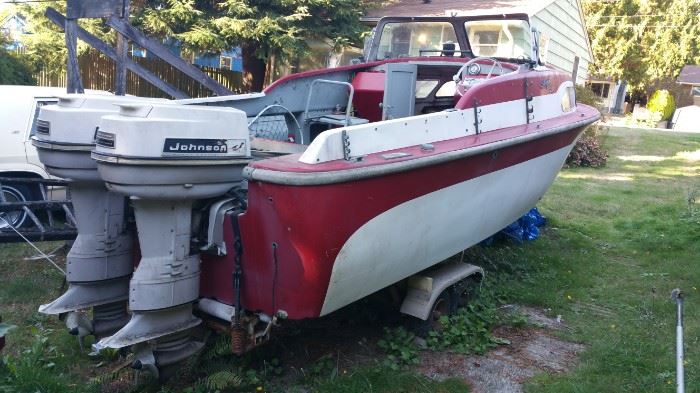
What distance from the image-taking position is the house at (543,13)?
14.5 meters

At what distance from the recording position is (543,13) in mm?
15195

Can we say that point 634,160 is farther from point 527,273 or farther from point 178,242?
point 178,242

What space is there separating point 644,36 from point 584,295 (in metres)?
27.7

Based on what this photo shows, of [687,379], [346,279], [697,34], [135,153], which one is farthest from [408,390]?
[697,34]

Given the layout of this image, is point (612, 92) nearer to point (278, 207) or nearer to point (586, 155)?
point (586, 155)

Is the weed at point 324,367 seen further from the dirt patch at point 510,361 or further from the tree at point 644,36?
the tree at point 644,36

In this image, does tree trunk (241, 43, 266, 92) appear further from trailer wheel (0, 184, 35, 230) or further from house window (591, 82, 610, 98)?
house window (591, 82, 610, 98)

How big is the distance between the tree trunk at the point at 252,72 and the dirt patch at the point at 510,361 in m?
9.81

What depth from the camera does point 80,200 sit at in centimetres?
354

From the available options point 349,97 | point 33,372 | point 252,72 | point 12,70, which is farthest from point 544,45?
point 33,372

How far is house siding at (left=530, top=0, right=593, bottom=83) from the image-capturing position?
1554cm

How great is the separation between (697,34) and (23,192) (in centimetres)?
3086

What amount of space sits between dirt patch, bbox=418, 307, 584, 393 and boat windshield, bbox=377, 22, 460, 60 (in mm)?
3092

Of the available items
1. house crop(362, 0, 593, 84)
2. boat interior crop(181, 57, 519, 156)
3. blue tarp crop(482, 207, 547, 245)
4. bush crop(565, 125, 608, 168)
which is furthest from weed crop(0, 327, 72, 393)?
bush crop(565, 125, 608, 168)
